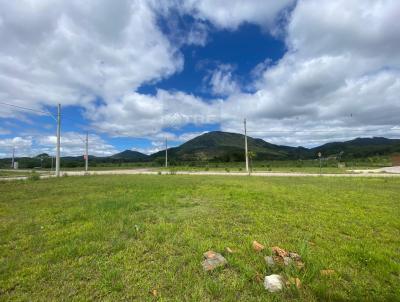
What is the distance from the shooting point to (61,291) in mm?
3402

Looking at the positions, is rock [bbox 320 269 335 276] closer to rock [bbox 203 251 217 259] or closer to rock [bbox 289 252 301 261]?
rock [bbox 289 252 301 261]

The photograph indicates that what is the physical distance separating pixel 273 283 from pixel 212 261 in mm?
1128

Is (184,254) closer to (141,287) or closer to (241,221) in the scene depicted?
(141,287)

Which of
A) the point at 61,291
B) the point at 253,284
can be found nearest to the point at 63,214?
the point at 61,291

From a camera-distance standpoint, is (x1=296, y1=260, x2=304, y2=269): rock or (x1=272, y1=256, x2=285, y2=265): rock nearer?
→ (x1=296, y1=260, x2=304, y2=269): rock

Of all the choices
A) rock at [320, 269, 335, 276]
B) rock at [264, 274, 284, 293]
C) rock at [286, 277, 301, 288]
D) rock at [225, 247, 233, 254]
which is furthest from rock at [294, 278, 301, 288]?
rock at [225, 247, 233, 254]

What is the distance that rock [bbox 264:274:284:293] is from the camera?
3.37 m

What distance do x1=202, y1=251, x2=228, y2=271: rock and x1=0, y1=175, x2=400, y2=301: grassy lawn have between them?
11cm

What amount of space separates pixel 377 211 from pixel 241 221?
17.7 ft

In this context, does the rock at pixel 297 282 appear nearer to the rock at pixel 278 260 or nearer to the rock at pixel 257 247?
the rock at pixel 278 260

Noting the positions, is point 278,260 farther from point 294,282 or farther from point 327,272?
point 327,272

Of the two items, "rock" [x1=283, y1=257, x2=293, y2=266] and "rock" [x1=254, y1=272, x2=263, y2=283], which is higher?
"rock" [x1=283, y1=257, x2=293, y2=266]

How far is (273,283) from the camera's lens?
11.2 feet

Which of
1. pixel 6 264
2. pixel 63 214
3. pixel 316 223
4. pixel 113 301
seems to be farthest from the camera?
pixel 63 214
